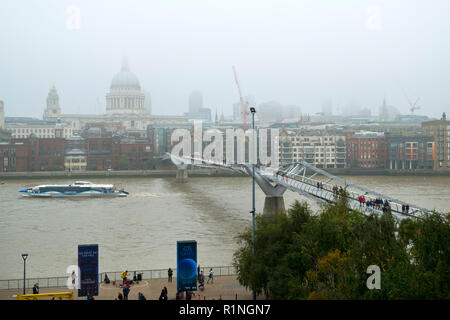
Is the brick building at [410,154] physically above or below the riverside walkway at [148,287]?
above

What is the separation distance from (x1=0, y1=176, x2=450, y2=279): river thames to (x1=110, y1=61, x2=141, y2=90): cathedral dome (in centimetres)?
6261

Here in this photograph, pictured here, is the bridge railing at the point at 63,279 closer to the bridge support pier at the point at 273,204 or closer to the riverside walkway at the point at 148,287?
the riverside walkway at the point at 148,287

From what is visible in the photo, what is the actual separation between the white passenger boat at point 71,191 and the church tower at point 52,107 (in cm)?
6079

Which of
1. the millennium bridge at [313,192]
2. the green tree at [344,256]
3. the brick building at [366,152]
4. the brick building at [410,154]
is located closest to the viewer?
the green tree at [344,256]

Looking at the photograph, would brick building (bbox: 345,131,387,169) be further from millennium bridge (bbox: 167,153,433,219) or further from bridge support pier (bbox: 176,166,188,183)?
millennium bridge (bbox: 167,153,433,219)

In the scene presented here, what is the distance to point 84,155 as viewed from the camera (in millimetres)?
46688

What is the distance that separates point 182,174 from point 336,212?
97.3 ft

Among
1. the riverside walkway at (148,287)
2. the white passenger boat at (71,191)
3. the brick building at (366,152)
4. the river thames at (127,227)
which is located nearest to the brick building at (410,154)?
the brick building at (366,152)

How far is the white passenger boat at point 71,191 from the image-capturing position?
27.0 metres

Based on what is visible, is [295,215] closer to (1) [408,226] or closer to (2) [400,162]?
(1) [408,226]

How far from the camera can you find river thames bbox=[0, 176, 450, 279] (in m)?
12.2

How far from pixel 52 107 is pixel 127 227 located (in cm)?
7490

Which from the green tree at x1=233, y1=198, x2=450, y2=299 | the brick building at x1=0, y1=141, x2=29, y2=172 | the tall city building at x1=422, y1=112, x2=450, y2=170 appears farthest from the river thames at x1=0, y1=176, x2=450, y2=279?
the tall city building at x1=422, y1=112, x2=450, y2=170
